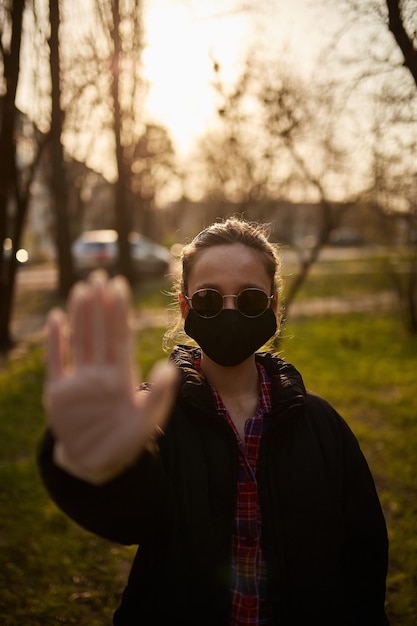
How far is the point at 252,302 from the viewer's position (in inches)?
79.7

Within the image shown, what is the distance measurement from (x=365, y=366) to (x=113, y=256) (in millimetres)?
13272

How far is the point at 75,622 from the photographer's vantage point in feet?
10.5

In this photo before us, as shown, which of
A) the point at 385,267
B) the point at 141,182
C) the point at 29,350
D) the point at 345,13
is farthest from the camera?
the point at 141,182

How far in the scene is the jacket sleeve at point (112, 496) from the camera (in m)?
1.39

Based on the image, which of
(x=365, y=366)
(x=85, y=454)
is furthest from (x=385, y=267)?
(x=85, y=454)

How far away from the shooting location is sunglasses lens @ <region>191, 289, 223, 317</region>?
6.56 feet

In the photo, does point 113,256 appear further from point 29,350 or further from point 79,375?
point 79,375

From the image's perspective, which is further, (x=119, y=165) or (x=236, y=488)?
(x=119, y=165)

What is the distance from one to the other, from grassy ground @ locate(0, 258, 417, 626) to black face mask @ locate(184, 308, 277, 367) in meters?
1.27

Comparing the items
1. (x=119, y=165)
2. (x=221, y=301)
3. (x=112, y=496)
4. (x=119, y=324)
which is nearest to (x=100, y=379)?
(x=119, y=324)

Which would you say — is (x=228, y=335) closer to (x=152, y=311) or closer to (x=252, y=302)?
(x=252, y=302)

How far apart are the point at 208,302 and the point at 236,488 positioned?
670 millimetres

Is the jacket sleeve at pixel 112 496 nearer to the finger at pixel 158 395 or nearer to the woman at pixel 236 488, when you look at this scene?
the woman at pixel 236 488

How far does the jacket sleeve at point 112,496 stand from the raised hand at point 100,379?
25cm
